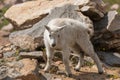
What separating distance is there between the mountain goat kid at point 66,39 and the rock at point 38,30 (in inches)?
54.3

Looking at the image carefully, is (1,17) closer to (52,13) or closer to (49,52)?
(52,13)

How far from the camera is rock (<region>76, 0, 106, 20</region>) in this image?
48.9 feet

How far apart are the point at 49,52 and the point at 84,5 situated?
142 inches

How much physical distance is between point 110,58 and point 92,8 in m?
→ 1.99

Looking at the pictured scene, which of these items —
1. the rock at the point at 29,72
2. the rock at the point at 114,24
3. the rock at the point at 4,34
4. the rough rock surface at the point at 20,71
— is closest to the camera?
the rough rock surface at the point at 20,71

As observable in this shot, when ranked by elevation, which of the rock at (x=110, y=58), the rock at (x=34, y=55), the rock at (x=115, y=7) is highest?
the rock at (x=34, y=55)

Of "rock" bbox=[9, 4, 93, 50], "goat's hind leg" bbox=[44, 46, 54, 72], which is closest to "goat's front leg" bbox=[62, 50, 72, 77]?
"goat's hind leg" bbox=[44, 46, 54, 72]

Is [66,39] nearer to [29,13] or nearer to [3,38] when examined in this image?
[29,13]

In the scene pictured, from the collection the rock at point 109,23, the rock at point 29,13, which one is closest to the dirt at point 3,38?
the rock at point 29,13

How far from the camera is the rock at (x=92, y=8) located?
48.9 feet

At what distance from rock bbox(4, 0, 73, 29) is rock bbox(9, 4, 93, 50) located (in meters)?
0.82

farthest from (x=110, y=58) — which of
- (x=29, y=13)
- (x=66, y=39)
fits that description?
(x=29, y=13)

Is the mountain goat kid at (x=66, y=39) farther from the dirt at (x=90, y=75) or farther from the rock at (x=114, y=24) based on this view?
the rock at (x=114, y=24)

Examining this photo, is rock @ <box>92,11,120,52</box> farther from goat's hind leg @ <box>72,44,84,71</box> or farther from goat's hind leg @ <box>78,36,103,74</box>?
goat's hind leg @ <box>78,36,103,74</box>
